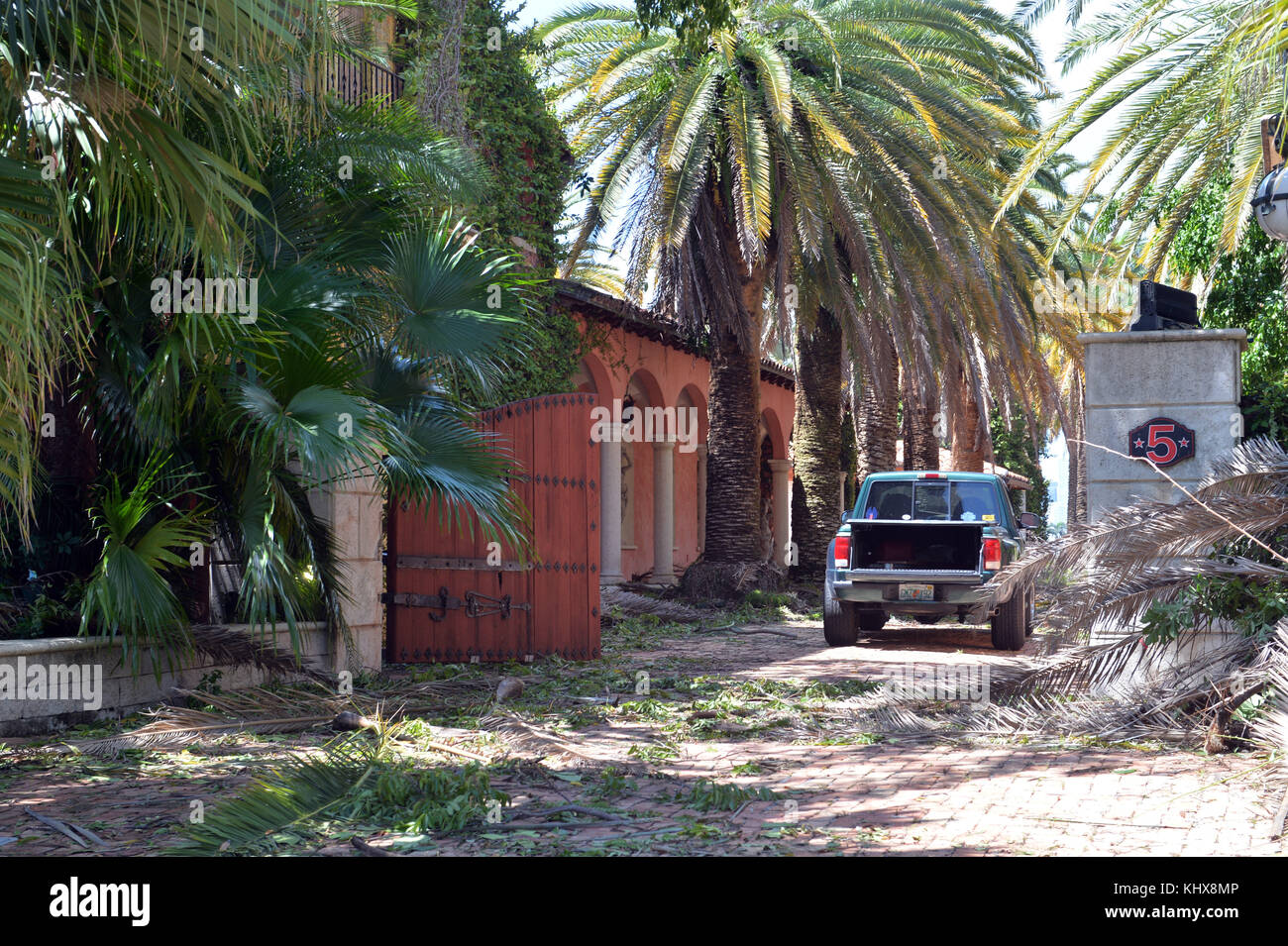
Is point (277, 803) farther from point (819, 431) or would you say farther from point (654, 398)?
point (654, 398)

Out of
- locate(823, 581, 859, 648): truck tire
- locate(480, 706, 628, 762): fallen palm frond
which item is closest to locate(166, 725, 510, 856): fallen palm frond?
locate(480, 706, 628, 762): fallen palm frond

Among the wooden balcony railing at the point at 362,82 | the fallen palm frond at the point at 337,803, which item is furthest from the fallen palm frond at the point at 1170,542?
the wooden balcony railing at the point at 362,82

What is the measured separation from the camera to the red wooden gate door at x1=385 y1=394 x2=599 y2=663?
10312 millimetres

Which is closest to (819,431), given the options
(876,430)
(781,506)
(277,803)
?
(876,430)

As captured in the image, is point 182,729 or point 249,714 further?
point 249,714

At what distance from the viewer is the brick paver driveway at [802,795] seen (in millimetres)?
4574

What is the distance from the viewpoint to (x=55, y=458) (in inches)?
308

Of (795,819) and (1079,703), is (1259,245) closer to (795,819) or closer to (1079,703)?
(1079,703)

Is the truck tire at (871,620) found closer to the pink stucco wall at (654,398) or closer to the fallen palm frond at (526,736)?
the pink stucco wall at (654,398)

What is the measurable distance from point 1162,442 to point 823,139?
→ 855 cm

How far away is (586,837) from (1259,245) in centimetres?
1194

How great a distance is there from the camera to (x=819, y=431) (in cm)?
1950

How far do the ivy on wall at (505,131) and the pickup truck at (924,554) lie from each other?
3955 millimetres
